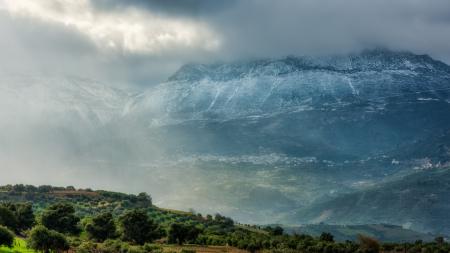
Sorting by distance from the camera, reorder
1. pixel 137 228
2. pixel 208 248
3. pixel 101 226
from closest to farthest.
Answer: pixel 208 248, pixel 137 228, pixel 101 226

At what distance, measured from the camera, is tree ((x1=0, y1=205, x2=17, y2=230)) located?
128m

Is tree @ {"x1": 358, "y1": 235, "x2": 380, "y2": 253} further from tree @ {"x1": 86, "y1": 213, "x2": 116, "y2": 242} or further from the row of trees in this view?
tree @ {"x1": 86, "y1": 213, "x2": 116, "y2": 242}

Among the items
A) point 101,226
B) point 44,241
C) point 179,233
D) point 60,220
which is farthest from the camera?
point 179,233

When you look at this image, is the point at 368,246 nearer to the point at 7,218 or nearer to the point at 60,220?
the point at 60,220

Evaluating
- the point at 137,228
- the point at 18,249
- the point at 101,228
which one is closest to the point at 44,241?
the point at 18,249

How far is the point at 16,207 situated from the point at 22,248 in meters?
47.1

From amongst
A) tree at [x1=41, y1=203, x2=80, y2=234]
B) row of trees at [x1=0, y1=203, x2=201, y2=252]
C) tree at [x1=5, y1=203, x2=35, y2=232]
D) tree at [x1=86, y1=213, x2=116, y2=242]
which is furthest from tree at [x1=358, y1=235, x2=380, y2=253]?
tree at [x1=5, y1=203, x2=35, y2=232]

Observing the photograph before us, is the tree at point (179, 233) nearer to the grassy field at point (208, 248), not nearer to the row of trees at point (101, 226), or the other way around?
the row of trees at point (101, 226)

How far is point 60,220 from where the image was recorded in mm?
136625

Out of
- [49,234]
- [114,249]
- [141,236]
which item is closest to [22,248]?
[49,234]

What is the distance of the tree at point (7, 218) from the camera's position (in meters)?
128

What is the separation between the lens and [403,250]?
149 meters

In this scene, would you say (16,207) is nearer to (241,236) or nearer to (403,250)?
(241,236)

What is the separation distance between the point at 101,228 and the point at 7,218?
19.2 meters
